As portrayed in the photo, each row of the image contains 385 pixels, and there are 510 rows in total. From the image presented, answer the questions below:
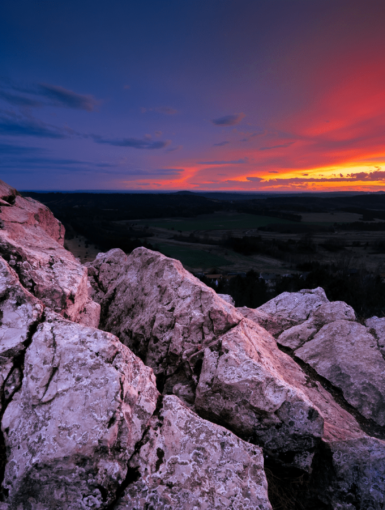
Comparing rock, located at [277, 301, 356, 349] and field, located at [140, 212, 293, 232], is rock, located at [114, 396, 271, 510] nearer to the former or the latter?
rock, located at [277, 301, 356, 349]

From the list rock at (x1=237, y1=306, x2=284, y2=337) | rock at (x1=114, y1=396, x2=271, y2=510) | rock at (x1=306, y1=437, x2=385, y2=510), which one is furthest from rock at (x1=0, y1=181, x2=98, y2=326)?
rock at (x1=237, y1=306, x2=284, y2=337)

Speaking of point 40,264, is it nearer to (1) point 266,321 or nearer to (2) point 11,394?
(2) point 11,394

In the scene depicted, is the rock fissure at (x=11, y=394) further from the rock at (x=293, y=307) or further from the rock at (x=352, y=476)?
the rock at (x=293, y=307)

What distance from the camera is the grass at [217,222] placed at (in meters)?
153

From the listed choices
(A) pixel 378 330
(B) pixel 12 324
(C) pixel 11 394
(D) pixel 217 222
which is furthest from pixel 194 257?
(C) pixel 11 394

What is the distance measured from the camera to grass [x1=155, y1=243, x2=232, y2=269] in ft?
268

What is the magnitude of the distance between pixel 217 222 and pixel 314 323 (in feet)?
534

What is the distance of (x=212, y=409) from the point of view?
18.3ft

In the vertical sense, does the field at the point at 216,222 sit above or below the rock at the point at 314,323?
below

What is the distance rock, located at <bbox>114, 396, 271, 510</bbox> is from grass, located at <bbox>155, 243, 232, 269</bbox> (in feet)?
234

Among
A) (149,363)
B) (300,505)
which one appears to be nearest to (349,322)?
(300,505)

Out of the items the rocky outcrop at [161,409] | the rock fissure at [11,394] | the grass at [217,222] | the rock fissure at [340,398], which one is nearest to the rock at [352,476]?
the rocky outcrop at [161,409]

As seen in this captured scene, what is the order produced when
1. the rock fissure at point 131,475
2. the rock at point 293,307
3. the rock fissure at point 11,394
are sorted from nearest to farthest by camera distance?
the rock fissure at point 11,394 → the rock fissure at point 131,475 → the rock at point 293,307

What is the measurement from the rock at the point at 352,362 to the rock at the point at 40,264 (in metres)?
7.34
